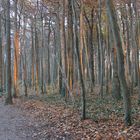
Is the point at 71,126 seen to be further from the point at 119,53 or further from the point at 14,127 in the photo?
the point at 119,53

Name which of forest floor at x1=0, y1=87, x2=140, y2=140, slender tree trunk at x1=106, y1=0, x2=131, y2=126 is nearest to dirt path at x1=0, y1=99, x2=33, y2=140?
forest floor at x1=0, y1=87, x2=140, y2=140

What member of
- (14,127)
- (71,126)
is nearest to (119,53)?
(71,126)

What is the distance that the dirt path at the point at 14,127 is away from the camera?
10.2 metres

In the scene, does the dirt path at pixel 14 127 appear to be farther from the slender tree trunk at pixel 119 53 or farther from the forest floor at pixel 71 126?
the slender tree trunk at pixel 119 53

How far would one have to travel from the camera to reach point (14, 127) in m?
12.0

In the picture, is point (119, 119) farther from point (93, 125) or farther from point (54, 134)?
point (54, 134)

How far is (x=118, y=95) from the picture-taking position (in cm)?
1742

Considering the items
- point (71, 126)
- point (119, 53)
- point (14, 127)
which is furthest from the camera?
point (14, 127)

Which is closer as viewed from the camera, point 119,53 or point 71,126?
point 119,53

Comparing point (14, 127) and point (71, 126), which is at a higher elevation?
point (71, 126)

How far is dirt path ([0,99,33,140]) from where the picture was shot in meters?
10.2

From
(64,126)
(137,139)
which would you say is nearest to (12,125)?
(64,126)

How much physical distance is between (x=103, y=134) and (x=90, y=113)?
381 cm

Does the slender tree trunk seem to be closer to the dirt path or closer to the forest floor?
the forest floor
